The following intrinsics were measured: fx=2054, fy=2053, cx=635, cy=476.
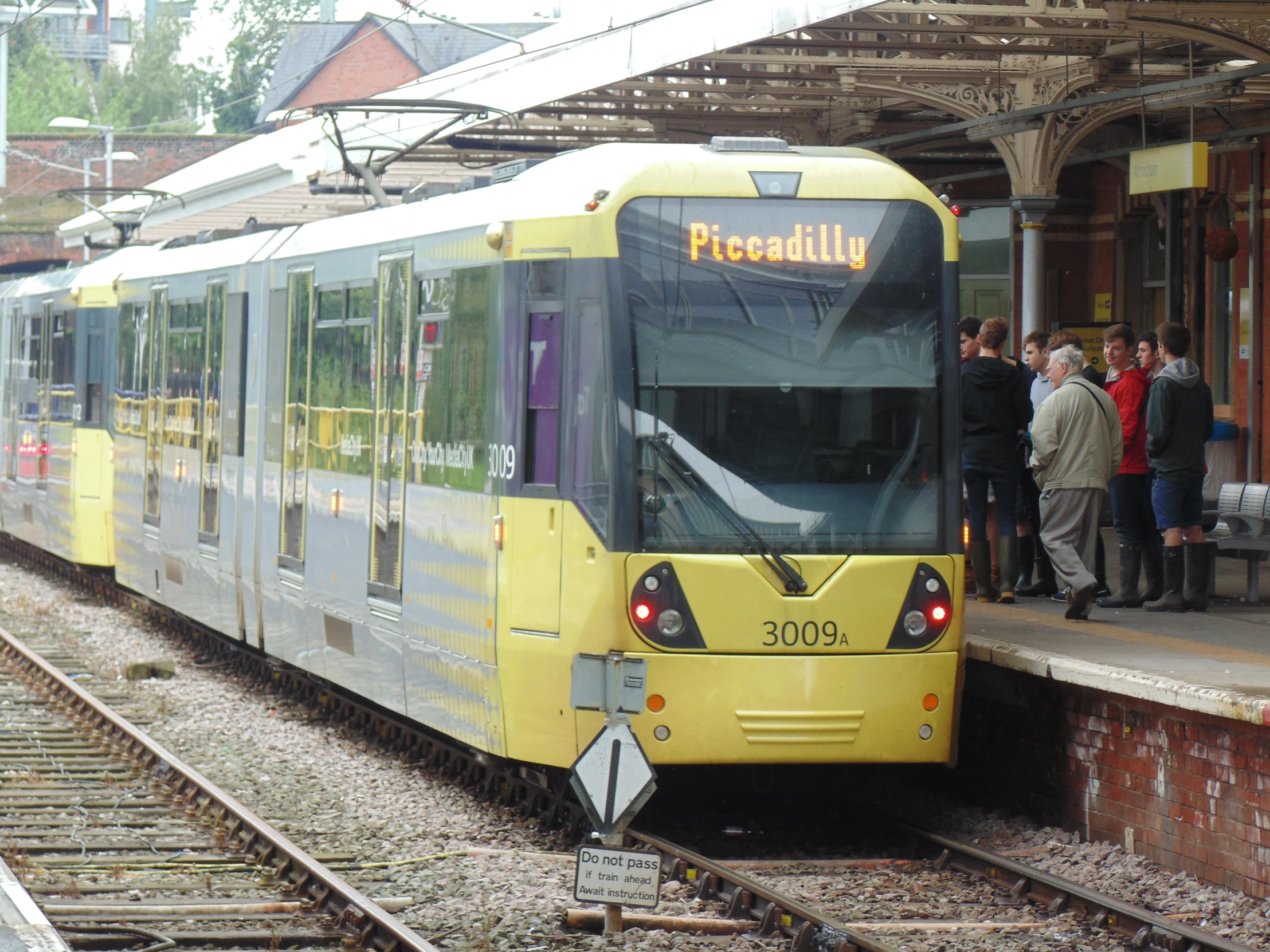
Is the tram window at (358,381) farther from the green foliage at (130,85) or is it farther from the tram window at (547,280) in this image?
the green foliage at (130,85)

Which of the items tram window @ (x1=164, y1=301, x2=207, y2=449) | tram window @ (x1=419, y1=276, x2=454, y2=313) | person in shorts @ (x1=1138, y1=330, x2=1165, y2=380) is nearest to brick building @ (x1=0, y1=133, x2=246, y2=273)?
tram window @ (x1=164, y1=301, x2=207, y2=449)

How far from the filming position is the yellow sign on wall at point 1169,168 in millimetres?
13094

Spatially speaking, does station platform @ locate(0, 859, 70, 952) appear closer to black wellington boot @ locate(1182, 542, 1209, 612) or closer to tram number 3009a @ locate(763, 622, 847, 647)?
tram number 3009a @ locate(763, 622, 847, 647)

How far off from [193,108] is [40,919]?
99.9 m

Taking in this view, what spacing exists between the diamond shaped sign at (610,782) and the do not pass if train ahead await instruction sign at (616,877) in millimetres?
216

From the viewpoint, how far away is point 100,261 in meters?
20.2

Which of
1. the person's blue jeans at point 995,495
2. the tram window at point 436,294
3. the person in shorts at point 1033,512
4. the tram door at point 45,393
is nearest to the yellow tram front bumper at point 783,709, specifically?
the tram window at point 436,294

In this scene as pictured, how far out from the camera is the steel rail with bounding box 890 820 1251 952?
7152 mm

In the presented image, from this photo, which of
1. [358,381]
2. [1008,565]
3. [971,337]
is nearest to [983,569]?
[1008,565]

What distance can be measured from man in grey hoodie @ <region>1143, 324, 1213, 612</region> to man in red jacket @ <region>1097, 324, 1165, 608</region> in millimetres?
107

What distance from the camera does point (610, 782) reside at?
7.36 meters

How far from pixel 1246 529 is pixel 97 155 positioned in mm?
47849

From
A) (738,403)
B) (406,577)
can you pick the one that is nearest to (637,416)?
(738,403)

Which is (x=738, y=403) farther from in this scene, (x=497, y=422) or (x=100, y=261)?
(x=100, y=261)
